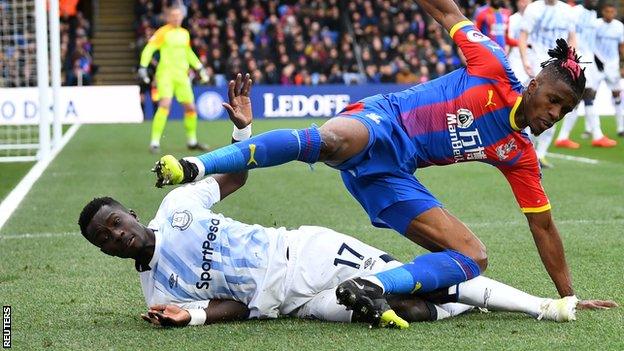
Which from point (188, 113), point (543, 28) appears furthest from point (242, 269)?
point (188, 113)

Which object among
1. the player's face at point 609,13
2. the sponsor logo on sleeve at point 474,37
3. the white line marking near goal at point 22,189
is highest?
the sponsor logo on sleeve at point 474,37

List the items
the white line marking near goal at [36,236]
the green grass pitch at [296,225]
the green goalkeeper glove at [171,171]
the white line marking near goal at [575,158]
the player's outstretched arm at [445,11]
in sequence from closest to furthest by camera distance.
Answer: the green goalkeeper glove at [171,171] → the green grass pitch at [296,225] → the player's outstretched arm at [445,11] → the white line marking near goal at [36,236] → the white line marking near goal at [575,158]

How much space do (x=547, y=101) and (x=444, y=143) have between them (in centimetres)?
61

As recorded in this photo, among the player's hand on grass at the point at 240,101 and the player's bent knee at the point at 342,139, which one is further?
the player's hand on grass at the point at 240,101

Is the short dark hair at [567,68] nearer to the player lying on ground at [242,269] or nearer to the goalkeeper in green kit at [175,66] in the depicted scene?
the player lying on ground at [242,269]

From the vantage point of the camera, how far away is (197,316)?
5.37m

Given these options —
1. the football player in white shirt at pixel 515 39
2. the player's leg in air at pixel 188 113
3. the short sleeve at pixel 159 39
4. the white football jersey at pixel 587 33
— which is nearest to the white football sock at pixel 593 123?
the white football jersey at pixel 587 33

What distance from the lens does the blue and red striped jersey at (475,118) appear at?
5598mm

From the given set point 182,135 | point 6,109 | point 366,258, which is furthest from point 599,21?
point 366,258

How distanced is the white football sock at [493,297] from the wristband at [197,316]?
133 centimetres

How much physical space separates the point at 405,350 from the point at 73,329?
1735 millimetres

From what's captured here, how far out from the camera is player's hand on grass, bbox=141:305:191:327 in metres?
5.27

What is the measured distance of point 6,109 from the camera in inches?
913

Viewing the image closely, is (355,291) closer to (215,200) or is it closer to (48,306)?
(215,200)
